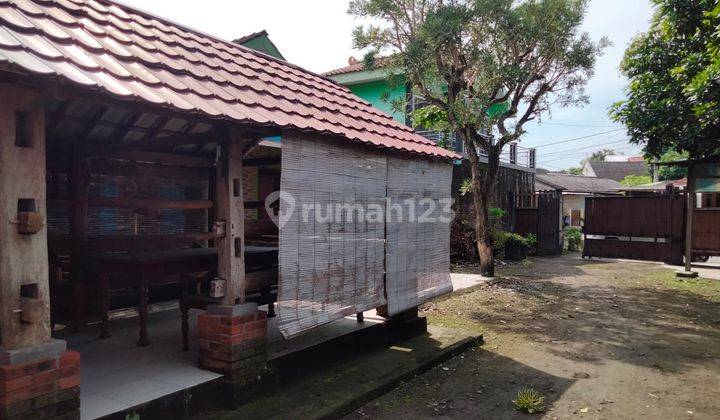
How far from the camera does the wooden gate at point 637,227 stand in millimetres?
13477

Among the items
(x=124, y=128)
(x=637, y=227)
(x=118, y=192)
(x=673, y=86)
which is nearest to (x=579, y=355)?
(x=673, y=86)

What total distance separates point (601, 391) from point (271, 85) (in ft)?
15.2

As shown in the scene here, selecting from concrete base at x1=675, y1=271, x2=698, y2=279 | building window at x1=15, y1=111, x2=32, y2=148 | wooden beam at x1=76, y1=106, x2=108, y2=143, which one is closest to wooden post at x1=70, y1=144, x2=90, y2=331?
wooden beam at x1=76, y1=106, x2=108, y2=143

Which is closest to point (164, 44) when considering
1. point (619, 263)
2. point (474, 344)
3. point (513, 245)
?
point (474, 344)

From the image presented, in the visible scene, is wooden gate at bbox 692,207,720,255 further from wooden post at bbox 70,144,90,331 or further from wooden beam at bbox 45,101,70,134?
wooden beam at bbox 45,101,70,134

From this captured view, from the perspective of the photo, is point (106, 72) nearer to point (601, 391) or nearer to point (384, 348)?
point (384, 348)

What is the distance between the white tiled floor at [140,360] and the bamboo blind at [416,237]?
76 centimetres

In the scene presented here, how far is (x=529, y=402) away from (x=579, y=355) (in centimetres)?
208

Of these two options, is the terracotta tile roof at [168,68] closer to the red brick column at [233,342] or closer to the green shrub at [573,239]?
the red brick column at [233,342]

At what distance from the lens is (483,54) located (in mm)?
10445

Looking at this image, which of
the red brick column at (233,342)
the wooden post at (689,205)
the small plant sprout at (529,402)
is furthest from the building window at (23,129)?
the wooden post at (689,205)

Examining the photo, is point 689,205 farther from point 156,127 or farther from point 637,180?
point 637,180

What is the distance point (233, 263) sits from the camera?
3.95m

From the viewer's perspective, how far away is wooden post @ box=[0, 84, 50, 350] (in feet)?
8.39
